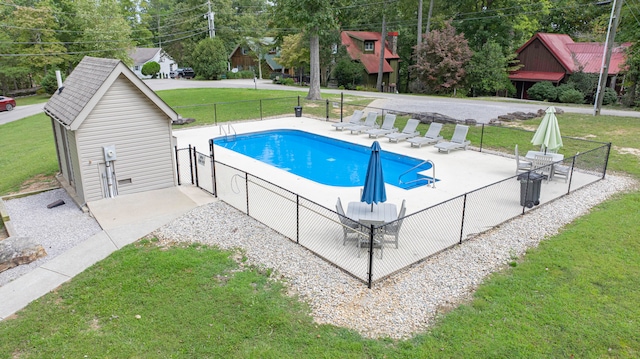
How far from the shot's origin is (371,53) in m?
52.5

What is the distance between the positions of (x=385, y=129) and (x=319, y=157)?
4123 mm

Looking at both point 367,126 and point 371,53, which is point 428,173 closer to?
point 367,126

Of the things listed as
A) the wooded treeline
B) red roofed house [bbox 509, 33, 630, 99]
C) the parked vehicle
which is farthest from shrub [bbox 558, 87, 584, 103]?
the parked vehicle

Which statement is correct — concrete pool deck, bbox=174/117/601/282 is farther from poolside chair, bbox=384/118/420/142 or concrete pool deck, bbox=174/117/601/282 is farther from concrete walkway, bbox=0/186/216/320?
concrete walkway, bbox=0/186/216/320

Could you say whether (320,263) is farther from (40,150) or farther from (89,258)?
(40,150)

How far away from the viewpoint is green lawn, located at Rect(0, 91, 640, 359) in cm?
661

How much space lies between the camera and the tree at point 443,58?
41.3 metres

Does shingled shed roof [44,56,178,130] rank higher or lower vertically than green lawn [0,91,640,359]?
higher

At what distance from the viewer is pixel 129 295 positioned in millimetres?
8055

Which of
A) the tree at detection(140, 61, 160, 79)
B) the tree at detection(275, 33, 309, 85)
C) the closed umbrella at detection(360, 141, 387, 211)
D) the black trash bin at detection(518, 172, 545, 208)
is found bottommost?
the black trash bin at detection(518, 172, 545, 208)

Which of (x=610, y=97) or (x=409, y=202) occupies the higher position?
(x=610, y=97)

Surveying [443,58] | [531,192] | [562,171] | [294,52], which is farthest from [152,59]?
[531,192]

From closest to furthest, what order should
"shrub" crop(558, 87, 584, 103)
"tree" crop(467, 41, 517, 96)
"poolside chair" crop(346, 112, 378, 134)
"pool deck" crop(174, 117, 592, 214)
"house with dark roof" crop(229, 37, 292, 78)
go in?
"pool deck" crop(174, 117, 592, 214) < "poolside chair" crop(346, 112, 378, 134) < "shrub" crop(558, 87, 584, 103) < "tree" crop(467, 41, 517, 96) < "house with dark roof" crop(229, 37, 292, 78)

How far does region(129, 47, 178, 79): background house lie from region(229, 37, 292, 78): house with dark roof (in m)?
9.62
